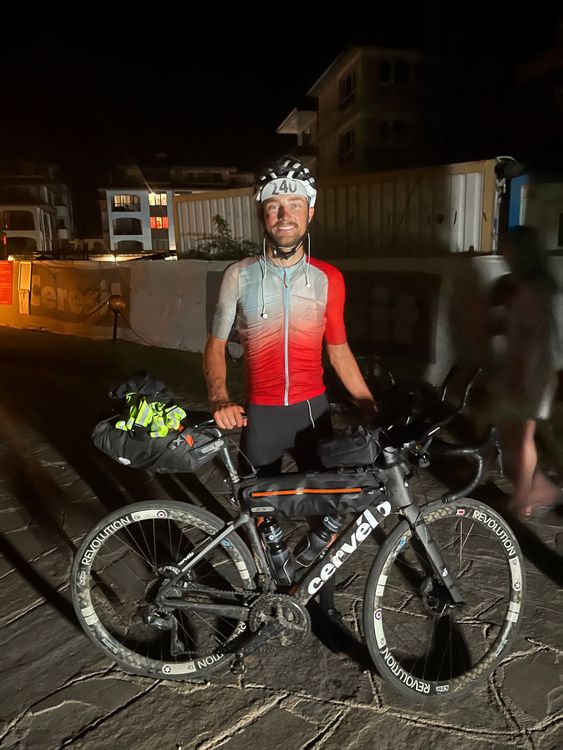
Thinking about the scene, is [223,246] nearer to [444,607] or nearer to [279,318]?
[279,318]

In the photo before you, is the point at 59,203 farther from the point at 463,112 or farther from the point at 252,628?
the point at 252,628

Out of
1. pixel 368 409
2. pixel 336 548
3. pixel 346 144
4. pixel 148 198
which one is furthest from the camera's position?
pixel 148 198

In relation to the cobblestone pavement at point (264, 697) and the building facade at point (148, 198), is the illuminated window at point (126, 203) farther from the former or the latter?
the cobblestone pavement at point (264, 697)

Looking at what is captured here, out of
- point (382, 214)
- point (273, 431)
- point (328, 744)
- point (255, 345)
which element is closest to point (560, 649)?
point (328, 744)

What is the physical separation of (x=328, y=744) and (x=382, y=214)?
6.99 meters

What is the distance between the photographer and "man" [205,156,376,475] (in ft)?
8.52

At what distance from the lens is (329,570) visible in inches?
101

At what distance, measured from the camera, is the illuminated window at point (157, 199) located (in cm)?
7551

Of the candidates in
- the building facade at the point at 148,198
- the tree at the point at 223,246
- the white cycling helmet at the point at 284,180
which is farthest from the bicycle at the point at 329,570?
the building facade at the point at 148,198

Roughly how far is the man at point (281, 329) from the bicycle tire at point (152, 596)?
47 cm

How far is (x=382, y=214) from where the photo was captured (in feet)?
26.5

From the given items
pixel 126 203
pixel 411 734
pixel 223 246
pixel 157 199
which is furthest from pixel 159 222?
pixel 411 734

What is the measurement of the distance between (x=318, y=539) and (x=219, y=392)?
0.86 m

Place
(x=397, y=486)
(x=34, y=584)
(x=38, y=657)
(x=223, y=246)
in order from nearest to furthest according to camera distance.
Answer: (x=397, y=486), (x=38, y=657), (x=34, y=584), (x=223, y=246)
